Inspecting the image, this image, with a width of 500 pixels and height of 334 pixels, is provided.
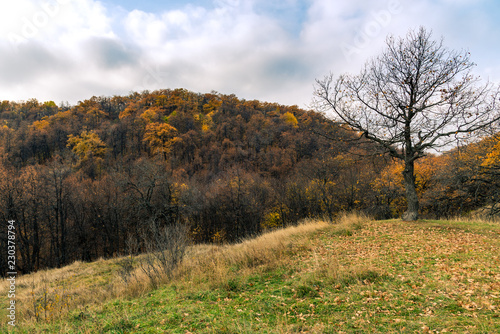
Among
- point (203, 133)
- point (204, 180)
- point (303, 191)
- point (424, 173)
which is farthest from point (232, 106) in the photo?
point (424, 173)

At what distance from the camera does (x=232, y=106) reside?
94.8 metres

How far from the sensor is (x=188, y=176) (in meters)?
58.0

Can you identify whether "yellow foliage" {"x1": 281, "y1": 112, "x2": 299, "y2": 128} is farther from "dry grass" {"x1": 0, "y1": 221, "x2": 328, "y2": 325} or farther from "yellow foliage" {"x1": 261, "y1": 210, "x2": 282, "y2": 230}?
"dry grass" {"x1": 0, "y1": 221, "x2": 328, "y2": 325}

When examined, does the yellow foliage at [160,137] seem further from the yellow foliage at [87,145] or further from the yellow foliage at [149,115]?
the yellow foliage at [87,145]

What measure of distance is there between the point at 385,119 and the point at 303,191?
34703 millimetres

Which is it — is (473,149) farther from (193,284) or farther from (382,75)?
(193,284)

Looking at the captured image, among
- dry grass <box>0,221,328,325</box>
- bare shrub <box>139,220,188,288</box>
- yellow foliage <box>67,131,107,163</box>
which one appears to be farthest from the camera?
yellow foliage <box>67,131,107,163</box>

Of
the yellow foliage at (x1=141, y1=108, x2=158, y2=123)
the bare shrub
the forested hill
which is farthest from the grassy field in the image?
the yellow foliage at (x1=141, y1=108, x2=158, y2=123)

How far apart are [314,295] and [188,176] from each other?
54.9m

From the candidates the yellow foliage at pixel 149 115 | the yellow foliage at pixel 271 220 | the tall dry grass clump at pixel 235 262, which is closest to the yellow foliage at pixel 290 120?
the yellow foliage at pixel 271 220

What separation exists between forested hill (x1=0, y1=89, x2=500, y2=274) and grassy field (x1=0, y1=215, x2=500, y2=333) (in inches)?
236

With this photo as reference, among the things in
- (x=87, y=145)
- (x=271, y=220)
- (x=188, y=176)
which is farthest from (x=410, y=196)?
(x=87, y=145)

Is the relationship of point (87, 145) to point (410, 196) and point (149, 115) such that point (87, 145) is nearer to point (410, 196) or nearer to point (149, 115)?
point (149, 115)

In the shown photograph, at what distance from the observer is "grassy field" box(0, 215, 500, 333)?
158 inches
